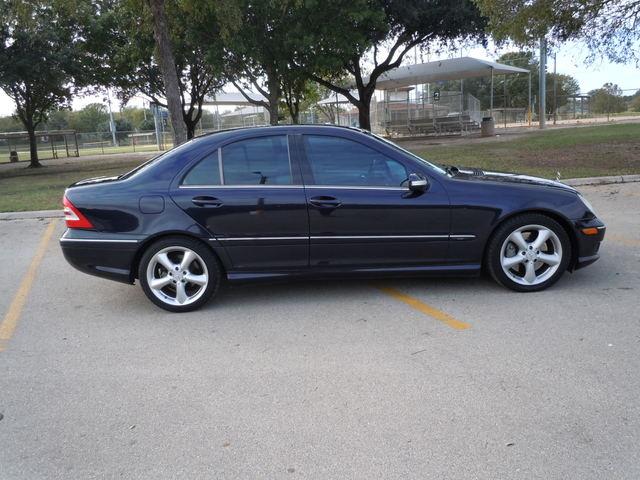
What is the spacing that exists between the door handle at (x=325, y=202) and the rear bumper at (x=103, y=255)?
1.55m

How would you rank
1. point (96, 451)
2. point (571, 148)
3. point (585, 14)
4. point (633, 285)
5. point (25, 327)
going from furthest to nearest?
1. point (571, 148)
2. point (585, 14)
3. point (633, 285)
4. point (25, 327)
5. point (96, 451)

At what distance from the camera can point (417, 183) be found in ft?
15.4

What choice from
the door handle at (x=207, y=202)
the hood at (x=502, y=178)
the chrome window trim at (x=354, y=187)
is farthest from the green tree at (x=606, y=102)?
the door handle at (x=207, y=202)

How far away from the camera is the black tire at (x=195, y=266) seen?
474 centimetres

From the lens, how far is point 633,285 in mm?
5020

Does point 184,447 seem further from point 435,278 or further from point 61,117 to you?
point 61,117

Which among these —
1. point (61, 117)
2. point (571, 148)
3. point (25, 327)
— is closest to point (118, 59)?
point (571, 148)

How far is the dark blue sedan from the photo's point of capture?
15.5 ft

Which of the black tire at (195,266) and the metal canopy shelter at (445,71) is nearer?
the black tire at (195,266)

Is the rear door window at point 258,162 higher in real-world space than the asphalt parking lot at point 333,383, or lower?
higher

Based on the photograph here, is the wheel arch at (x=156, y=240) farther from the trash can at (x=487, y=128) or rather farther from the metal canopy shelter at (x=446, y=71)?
the metal canopy shelter at (x=446, y=71)

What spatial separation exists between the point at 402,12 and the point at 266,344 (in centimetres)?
1871

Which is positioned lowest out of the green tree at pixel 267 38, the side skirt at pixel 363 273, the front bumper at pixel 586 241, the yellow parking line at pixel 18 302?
the yellow parking line at pixel 18 302

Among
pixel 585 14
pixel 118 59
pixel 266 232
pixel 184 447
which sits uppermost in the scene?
pixel 118 59
